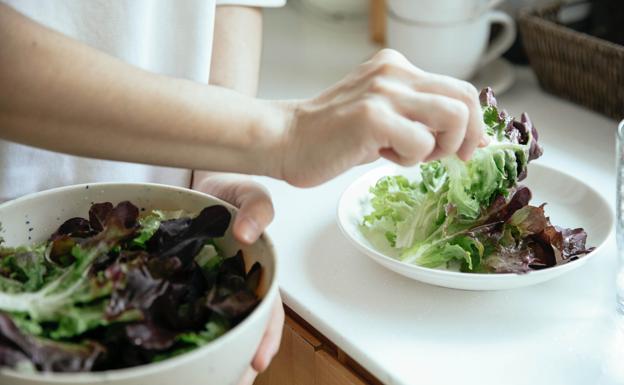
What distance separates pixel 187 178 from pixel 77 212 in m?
0.22

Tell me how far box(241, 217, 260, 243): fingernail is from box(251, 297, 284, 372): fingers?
61 millimetres

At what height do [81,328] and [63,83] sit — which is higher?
[63,83]

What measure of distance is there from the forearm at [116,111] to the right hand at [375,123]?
24 mm

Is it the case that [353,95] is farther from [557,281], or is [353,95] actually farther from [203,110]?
[557,281]

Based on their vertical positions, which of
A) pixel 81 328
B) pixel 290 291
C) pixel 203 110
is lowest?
pixel 290 291

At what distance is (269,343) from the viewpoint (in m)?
0.67

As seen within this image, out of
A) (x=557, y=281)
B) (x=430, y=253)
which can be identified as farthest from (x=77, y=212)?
(x=557, y=281)

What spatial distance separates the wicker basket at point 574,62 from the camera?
1.18 metres

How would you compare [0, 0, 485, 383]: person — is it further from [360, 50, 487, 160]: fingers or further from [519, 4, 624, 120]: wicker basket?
[519, 4, 624, 120]: wicker basket

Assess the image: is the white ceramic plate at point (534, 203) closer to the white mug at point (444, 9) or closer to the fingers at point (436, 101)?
the fingers at point (436, 101)

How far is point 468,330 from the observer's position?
0.79m

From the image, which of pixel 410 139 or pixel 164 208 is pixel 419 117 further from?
pixel 164 208

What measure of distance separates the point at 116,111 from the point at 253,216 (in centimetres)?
15

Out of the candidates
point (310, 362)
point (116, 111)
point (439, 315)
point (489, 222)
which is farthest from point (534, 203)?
point (116, 111)
